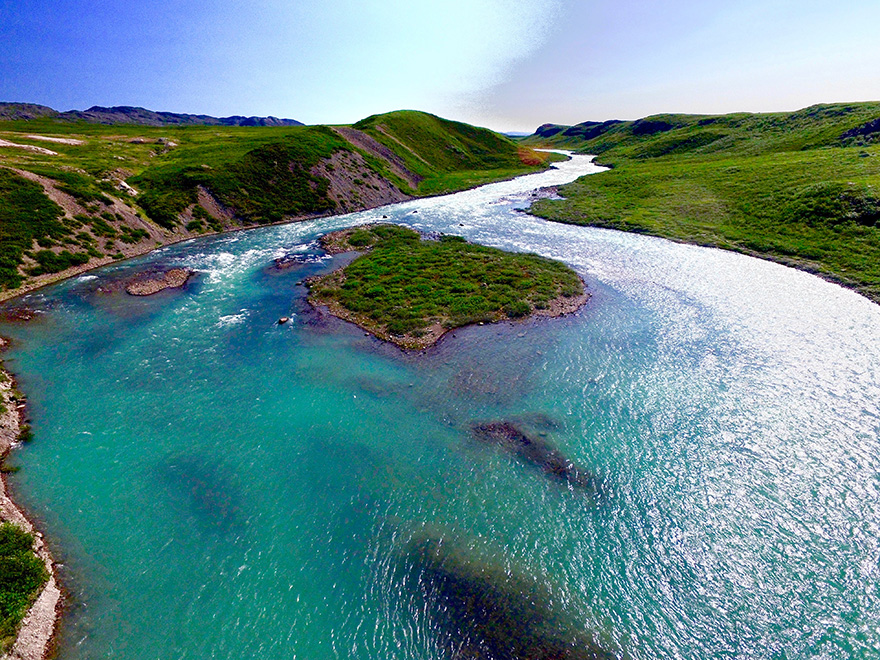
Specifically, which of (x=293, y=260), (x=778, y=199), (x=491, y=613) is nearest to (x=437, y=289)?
(x=293, y=260)

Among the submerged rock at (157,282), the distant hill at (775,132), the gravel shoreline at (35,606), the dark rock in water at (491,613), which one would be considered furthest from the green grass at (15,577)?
the distant hill at (775,132)

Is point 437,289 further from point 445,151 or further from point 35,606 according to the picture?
point 445,151

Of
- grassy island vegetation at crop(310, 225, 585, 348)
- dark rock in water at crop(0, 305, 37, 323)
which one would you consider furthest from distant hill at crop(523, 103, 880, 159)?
dark rock in water at crop(0, 305, 37, 323)

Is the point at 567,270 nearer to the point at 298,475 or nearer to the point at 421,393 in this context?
the point at 421,393

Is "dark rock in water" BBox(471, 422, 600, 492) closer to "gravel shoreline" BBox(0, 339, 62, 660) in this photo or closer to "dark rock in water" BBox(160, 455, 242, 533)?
"dark rock in water" BBox(160, 455, 242, 533)

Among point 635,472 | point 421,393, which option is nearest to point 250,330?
point 421,393
